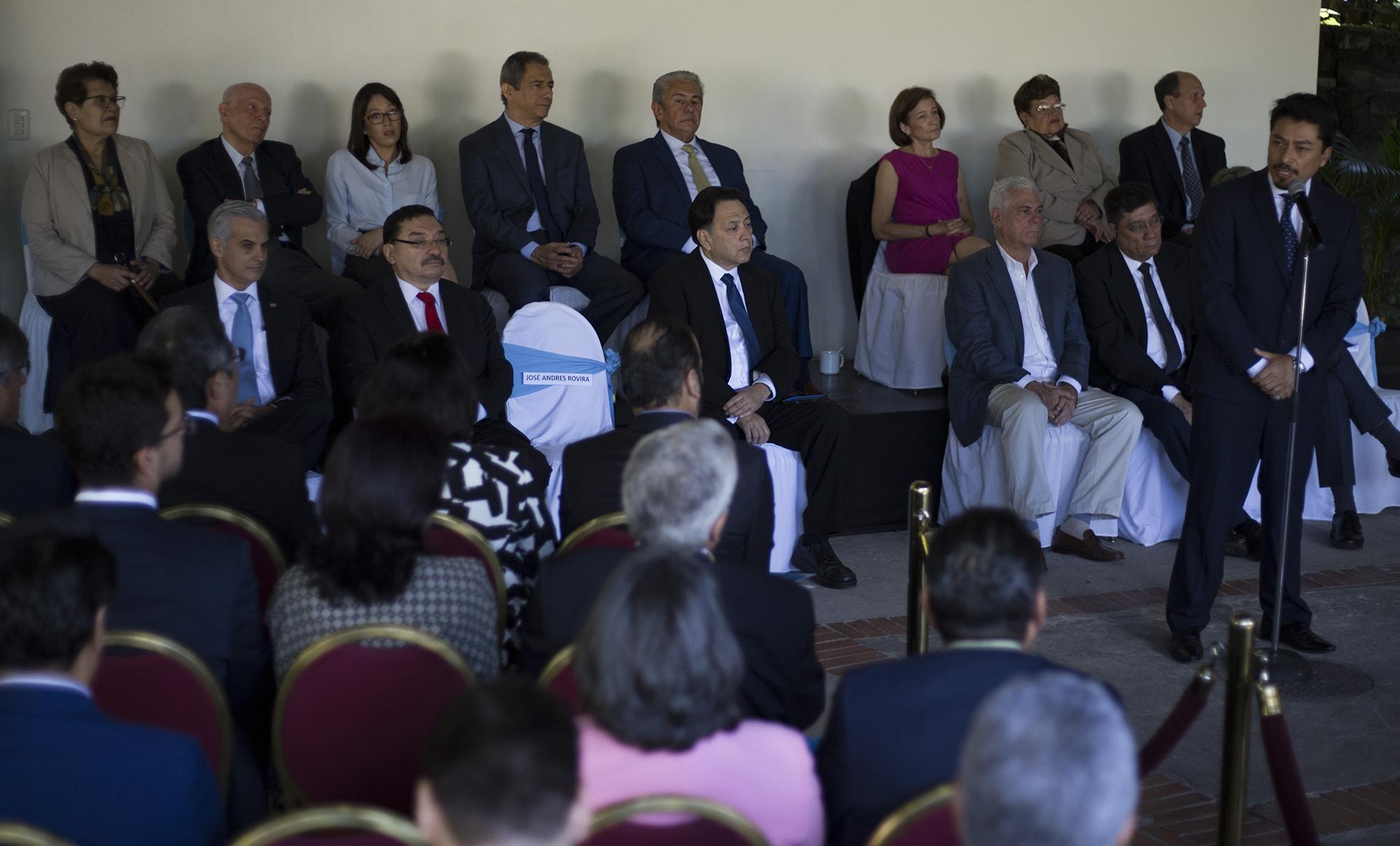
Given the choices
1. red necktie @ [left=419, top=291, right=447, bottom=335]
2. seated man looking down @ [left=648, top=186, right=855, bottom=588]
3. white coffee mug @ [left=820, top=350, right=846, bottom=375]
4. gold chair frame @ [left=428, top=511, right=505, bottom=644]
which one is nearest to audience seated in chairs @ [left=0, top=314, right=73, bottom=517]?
gold chair frame @ [left=428, top=511, right=505, bottom=644]

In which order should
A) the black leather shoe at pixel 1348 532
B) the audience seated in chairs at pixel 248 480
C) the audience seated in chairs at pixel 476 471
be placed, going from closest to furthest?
the audience seated in chairs at pixel 476 471 → the audience seated in chairs at pixel 248 480 → the black leather shoe at pixel 1348 532

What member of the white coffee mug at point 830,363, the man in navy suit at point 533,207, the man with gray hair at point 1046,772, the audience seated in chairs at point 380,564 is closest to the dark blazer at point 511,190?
the man in navy suit at point 533,207

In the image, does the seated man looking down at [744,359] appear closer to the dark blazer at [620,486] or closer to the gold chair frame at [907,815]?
the dark blazer at [620,486]

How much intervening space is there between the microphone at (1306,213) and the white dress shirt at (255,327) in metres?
3.53

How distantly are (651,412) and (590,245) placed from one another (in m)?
2.97

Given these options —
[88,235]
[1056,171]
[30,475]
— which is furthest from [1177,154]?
[30,475]

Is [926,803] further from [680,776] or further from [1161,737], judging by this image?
[1161,737]

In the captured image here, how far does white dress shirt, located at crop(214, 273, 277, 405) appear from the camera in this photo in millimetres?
4961

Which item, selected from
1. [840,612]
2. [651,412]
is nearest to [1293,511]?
[840,612]

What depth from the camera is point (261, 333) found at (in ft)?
16.5

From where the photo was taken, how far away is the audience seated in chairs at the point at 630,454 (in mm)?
3273

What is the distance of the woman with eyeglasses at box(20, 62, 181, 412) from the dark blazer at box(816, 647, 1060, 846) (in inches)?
175

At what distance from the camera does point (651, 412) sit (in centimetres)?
343

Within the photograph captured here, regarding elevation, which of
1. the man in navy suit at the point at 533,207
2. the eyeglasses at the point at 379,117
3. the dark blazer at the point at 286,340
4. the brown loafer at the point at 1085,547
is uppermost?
the eyeglasses at the point at 379,117
